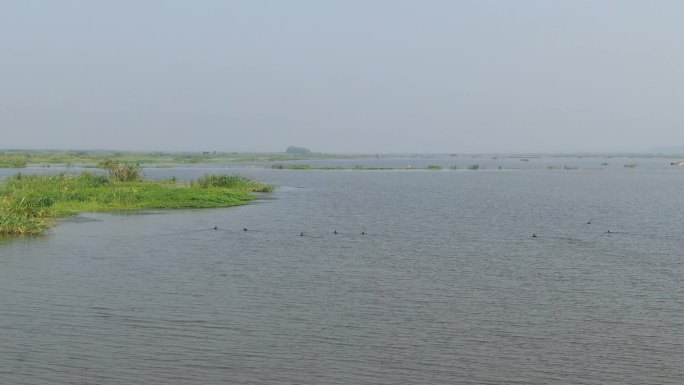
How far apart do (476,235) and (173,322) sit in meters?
25.9

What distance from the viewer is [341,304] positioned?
25.3 meters

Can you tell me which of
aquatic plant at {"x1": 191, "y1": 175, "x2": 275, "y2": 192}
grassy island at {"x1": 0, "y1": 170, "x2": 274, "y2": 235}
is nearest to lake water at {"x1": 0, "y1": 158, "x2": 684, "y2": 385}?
grassy island at {"x1": 0, "y1": 170, "x2": 274, "y2": 235}

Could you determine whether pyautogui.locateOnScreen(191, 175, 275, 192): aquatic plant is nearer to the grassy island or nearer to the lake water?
the grassy island

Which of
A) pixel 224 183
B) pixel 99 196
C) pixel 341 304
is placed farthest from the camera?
pixel 224 183

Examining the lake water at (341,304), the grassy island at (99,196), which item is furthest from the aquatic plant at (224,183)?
the lake water at (341,304)

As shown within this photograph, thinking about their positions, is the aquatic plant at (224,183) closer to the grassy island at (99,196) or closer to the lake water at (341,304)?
the grassy island at (99,196)

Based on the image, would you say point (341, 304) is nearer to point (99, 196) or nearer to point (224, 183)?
point (99, 196)

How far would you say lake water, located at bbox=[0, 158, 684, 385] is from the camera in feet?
60.9

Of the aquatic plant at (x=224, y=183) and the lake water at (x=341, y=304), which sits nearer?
the lake water at (x=341, y=304)

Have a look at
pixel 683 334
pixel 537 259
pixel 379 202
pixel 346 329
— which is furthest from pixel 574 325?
pixel 379 202

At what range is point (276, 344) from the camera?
20.5m

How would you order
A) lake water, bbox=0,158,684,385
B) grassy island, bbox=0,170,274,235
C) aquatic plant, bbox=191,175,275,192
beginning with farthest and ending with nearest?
aquatic plant, bbox=191,175,275,192
grassy island, bbox=0,170,274,235
lake water, bbox=0,158,684,385

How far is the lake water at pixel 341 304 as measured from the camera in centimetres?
1856

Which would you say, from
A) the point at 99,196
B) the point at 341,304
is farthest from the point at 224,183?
the point at 341,304
